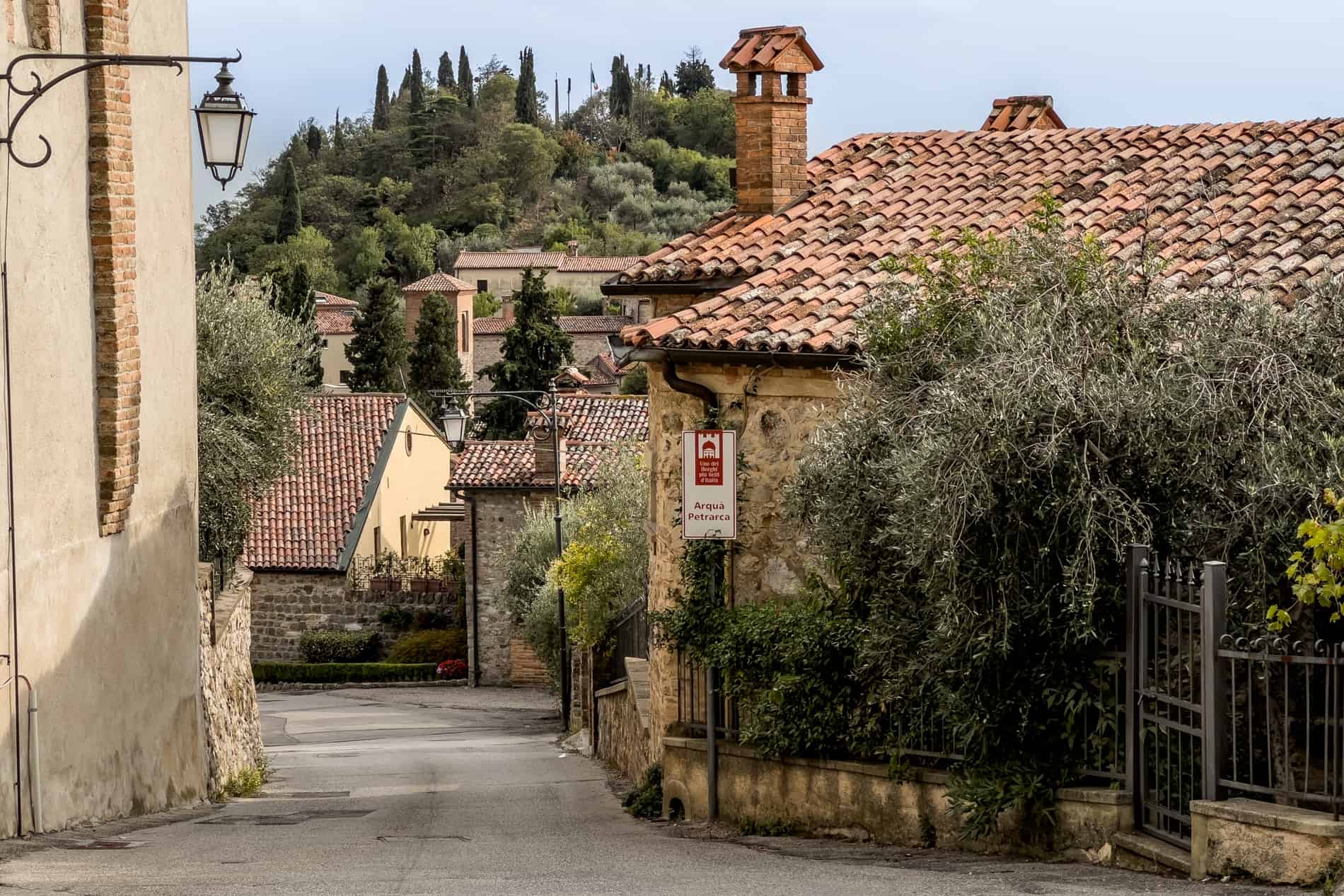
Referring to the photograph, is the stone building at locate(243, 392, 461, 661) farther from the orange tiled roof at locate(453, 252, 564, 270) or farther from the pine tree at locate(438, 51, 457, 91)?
the pine tree at locate(438, 51, 457, 91)

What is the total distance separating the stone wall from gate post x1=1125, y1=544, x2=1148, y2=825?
3253 cm

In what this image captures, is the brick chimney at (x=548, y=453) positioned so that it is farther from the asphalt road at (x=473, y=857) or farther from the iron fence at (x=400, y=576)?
the asphalt road at (x=473, y=857)

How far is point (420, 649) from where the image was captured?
39.8 meters

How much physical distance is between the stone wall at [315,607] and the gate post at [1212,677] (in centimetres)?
3347

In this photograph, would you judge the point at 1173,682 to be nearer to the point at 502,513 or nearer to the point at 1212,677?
the point at 1212,677

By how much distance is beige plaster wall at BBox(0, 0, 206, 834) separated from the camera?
34.0 feet

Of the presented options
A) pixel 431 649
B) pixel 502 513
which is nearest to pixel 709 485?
pixel 502 513

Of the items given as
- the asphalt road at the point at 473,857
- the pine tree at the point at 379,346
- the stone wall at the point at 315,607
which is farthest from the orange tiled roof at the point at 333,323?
the asphalt road at the point at 473,857

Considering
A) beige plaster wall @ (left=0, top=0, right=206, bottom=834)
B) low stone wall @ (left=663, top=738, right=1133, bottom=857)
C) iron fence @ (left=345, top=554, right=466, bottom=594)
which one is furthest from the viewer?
iron fence @ (left=345, top=554, right=466, bottom=594)

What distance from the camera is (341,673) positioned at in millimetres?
39219

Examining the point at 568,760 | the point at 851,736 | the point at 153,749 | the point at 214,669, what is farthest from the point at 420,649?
the point at 851,736

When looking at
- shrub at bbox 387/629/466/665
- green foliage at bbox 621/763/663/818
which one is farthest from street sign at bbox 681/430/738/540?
shrub at bbox 387/629/466/665

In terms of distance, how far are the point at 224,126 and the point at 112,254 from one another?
1.80 metres

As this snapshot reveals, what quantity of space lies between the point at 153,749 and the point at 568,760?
34.2 ft
